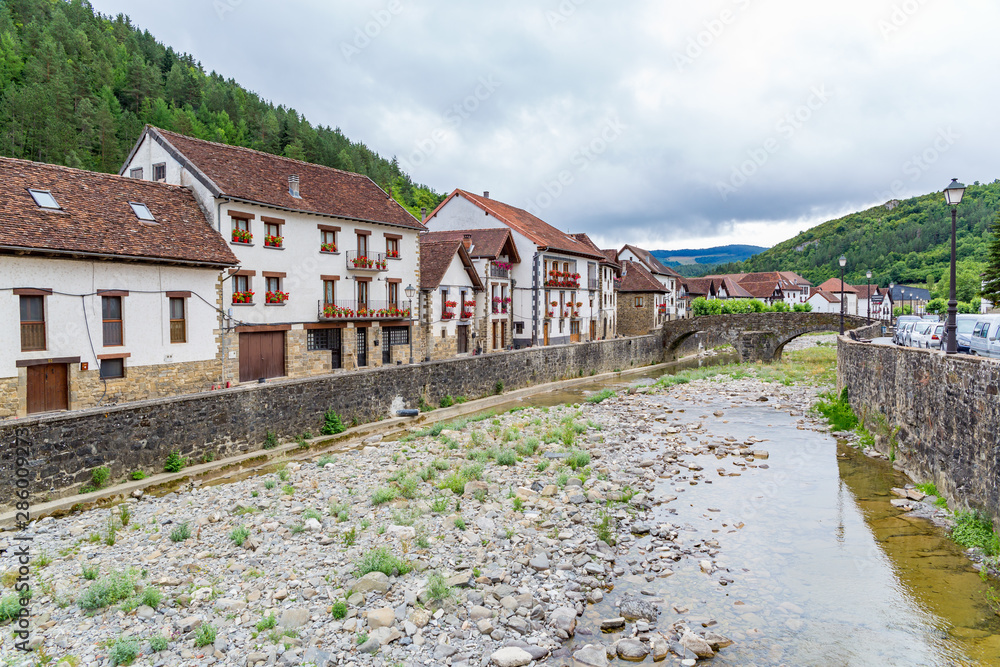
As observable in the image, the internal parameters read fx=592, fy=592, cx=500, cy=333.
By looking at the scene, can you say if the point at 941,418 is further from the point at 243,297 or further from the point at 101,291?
the point at 243,297

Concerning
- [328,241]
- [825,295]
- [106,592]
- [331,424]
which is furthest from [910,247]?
[106,592]

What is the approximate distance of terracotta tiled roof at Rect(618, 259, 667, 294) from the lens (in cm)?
6191

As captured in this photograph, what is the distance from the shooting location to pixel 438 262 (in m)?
36.9

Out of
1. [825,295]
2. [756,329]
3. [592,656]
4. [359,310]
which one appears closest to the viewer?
[592,656]

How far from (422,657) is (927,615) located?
8.10 metres

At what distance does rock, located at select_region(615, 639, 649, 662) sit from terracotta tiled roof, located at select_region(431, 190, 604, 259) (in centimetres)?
3675

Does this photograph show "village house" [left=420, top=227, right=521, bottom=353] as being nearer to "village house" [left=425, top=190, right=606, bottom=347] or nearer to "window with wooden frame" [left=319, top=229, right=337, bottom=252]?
"village house" [left=425, top=190, right=606, bottom=347]

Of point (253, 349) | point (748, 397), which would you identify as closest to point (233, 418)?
point (253, 349)

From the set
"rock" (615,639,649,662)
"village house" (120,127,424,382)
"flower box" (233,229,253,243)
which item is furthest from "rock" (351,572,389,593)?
"flower box" (233,229,253,243)

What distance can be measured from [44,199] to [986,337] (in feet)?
105

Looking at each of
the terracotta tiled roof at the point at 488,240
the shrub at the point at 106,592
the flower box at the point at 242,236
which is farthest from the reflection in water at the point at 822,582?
the terracotta tiled roof at the point at 488,240

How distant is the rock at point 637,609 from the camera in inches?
376

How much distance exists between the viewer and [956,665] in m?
8.20

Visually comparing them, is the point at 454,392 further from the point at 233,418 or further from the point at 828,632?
the point at 828,632
